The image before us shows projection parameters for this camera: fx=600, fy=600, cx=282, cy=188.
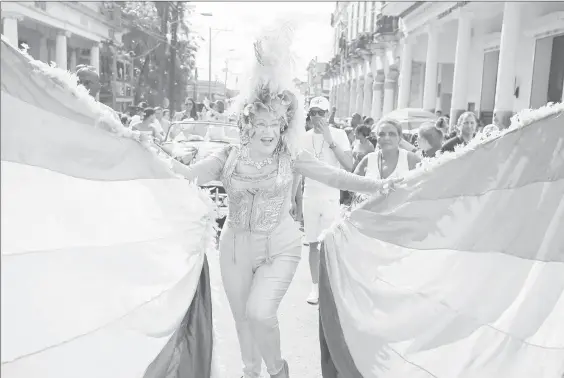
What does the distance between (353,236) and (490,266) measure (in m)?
0.82

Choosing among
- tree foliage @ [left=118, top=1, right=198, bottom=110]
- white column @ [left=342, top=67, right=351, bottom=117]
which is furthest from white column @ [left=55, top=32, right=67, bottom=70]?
white column @ [left=342, top=67, right=351, bottom=117]

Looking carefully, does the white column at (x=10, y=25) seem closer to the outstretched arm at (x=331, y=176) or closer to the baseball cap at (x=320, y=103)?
the baseball cap at (x=320, y=103)

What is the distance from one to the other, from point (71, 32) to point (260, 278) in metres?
27.4

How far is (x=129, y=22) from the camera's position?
1478 inches

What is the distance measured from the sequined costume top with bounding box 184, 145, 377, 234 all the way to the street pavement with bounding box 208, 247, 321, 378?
1.20ft

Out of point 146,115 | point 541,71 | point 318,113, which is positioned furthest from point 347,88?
point 318,113

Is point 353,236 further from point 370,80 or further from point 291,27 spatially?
point 370,80

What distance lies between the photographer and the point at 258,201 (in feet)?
11.5

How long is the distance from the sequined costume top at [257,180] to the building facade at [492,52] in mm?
11274

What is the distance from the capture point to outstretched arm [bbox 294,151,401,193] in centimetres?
364

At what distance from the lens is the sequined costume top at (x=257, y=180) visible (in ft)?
11.5

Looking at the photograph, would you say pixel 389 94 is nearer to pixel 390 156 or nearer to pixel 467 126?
pixel 467 126

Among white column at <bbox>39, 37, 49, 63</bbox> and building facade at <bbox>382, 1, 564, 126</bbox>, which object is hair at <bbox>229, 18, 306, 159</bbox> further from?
white column at <bbox>39, 37, 49, 63</bbox>

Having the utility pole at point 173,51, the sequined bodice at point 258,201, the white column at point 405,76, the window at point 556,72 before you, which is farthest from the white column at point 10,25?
the sequined bodice at point 258,201
